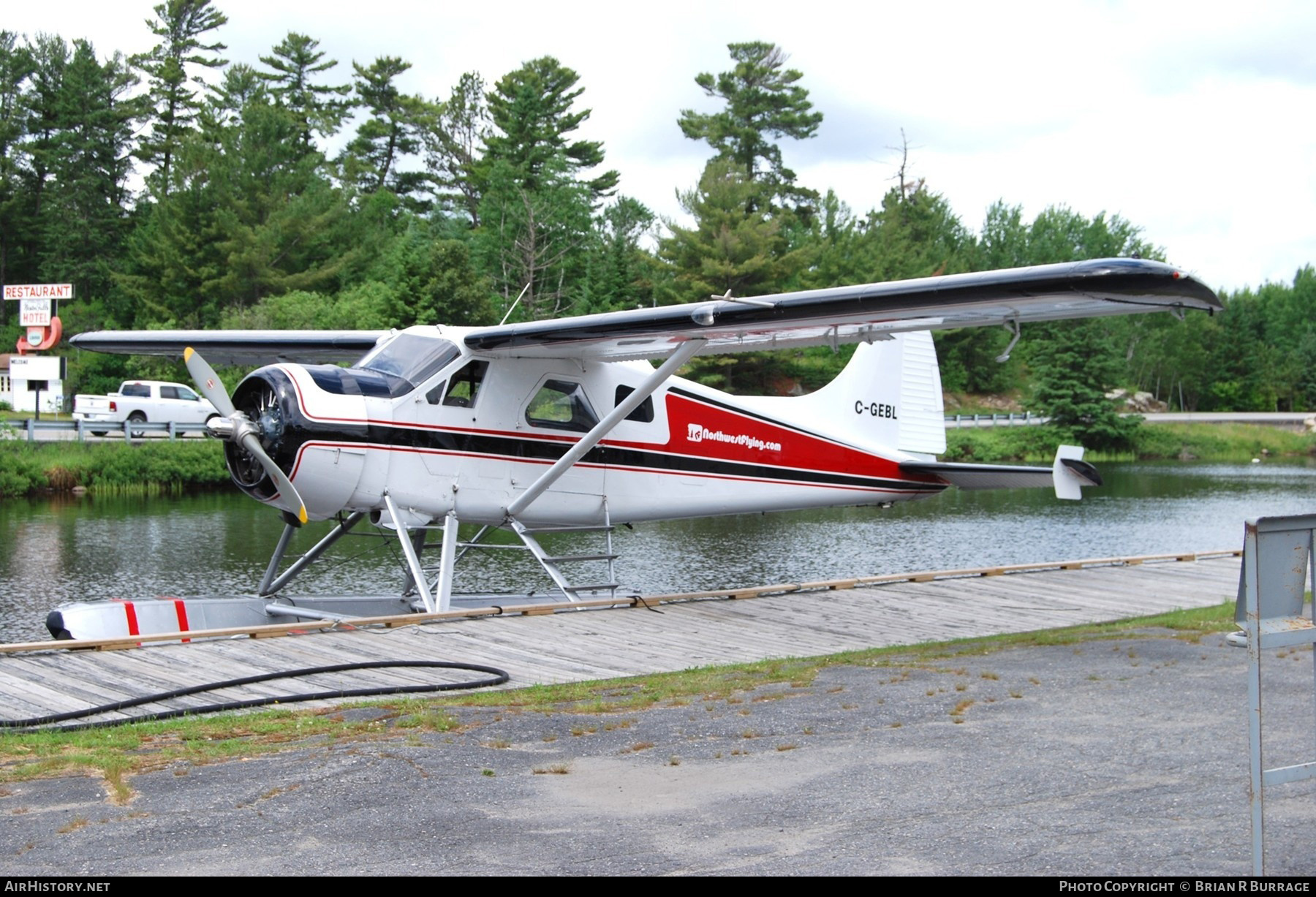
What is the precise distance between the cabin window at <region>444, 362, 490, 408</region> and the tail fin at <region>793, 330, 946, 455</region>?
3.94 meters

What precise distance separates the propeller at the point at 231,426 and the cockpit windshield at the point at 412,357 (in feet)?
4.70

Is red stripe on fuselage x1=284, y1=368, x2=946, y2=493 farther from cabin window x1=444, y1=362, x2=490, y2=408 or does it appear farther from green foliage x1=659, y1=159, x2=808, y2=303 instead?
green foliage x1=659, y1=159, x2=808, y2=303

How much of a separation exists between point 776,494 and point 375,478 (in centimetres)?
475

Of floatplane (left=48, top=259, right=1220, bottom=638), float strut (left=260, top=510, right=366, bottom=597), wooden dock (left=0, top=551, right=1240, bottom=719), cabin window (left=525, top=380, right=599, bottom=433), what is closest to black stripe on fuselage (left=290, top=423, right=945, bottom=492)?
floatplane (left=48, top=259, right=1220, bottom=638)

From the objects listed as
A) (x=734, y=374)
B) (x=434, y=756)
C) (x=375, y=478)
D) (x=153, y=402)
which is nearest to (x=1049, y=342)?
(x=734, y=374)

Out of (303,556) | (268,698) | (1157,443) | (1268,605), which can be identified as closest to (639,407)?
(303,556)

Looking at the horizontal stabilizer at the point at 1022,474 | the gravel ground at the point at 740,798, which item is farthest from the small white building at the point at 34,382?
the gravel ground at the point at 740,798

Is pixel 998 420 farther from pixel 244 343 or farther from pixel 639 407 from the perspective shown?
pixel 244 343

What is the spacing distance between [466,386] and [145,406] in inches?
1137

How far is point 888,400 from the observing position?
13.8 metres

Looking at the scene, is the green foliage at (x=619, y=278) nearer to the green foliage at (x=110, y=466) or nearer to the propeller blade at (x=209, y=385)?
the green foliage at (x=110, y=466)

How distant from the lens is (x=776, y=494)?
1304cm

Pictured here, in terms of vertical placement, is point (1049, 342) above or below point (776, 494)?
above
